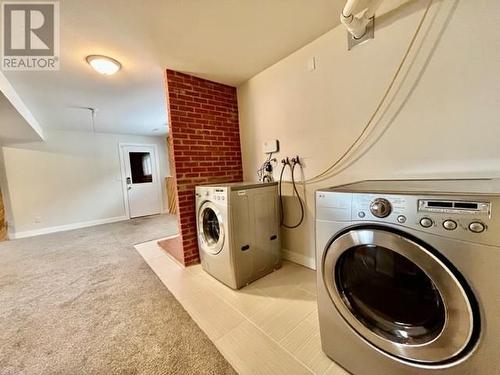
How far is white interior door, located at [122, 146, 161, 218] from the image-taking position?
5.14 m

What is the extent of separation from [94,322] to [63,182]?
4202mm

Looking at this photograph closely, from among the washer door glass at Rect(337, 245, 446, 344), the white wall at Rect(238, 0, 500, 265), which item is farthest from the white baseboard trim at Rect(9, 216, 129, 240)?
the washer door glass at Rect(337, 245, 446, 344)

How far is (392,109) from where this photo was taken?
4.63 ft

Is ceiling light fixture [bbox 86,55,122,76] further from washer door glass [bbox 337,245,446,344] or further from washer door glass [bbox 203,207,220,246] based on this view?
washer door glass [bbox 337,245,446,344]

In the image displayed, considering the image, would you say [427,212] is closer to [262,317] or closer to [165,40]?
[262,317]

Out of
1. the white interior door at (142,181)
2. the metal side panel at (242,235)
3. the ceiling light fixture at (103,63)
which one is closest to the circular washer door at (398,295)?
the metal side panel at (242,235)

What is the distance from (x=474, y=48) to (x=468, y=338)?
1415mm

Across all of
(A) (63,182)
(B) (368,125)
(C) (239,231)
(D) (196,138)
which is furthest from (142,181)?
(B) (368,125)

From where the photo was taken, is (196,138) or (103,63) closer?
(103,63)

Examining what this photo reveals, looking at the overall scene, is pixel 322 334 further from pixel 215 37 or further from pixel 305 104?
pixel 215 37

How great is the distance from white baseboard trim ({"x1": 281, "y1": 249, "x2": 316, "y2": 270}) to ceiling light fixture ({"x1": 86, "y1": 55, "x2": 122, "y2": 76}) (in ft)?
8.34

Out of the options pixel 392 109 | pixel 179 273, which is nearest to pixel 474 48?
pixel 392 109

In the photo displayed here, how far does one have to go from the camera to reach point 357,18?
133 centimetres

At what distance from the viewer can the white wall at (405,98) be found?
43.3 inches
